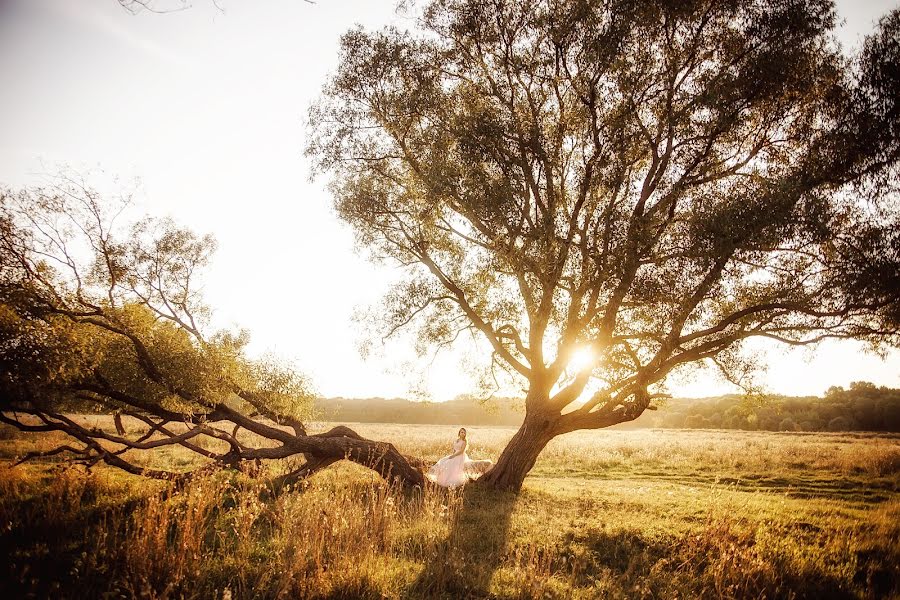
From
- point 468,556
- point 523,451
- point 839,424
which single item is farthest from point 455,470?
point 839,424

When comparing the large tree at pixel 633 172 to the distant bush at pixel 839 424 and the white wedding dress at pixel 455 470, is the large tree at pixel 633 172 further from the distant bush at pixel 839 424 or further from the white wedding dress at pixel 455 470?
the distant bush at pixel 839 424

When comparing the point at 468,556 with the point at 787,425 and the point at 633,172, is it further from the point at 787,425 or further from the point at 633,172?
the point at 787,425

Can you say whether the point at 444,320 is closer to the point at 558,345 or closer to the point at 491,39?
the point at 558,345

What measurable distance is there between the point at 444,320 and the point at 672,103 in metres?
10.3

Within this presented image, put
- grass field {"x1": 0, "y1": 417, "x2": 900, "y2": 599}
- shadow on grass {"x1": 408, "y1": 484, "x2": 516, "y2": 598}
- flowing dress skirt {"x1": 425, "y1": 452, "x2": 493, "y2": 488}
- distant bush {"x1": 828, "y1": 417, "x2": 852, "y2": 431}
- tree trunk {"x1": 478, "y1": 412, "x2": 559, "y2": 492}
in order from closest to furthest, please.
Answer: grass field {"x1": 0, "y1": 417, "x2": 900, "y2": 599}
shadow on grass {"x1": 408, "y1": 484, "x2": 516, "y2": 598}
tree trunk {"x1": 478, "y1": 412, "x2": 559, "y2": 492}
flowing dress skirt {"x1": 425, "y1": 452, "x2": 493, "y2": 488}
distant bush {"x1": 828, "y1": 417, "x2": 852, "y2": 431}

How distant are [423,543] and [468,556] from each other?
34.3 inches

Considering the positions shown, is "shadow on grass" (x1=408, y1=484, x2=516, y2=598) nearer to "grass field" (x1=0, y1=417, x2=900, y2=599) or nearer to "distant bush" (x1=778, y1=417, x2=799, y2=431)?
"grass field" (x1=0, y1=417, x2=900, y2=599)

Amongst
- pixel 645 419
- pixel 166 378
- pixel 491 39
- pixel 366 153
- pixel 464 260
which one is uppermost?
pixel 491 39

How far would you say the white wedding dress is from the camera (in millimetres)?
15320

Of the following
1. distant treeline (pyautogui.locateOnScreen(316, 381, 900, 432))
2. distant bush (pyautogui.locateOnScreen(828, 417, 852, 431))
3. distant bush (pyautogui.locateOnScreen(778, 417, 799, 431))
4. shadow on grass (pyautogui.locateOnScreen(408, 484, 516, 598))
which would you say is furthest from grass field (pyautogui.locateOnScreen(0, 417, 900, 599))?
distant bush (pyautogui.locateOnScreen(828, 417, 852, 431))

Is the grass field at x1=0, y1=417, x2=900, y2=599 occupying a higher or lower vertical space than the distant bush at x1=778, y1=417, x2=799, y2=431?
higher

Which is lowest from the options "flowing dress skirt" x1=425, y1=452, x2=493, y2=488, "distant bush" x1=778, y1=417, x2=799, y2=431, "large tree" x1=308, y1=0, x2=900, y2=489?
"distant bush" x1=778, y1=417, x2=799, y2=431

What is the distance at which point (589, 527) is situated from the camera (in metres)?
10.4

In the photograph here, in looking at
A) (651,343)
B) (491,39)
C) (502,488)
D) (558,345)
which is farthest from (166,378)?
(651,343)
